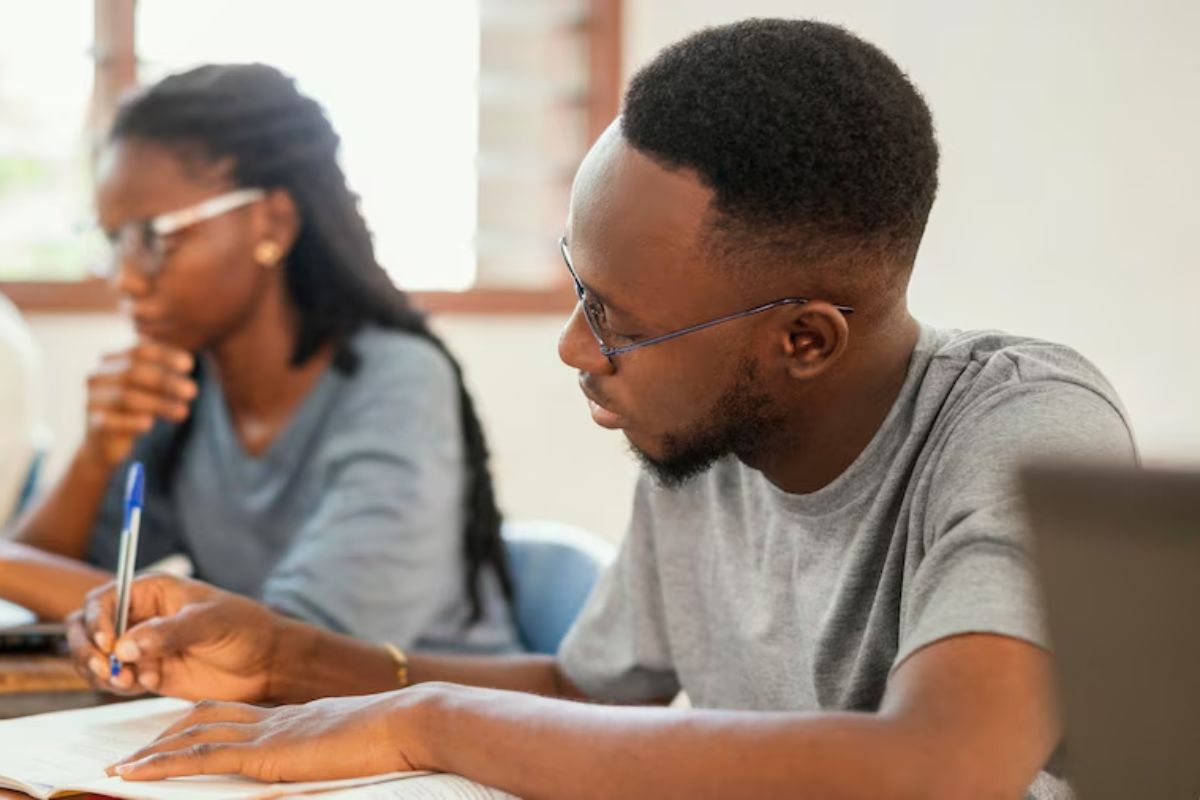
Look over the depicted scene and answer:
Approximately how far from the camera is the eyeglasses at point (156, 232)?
1.98 metres

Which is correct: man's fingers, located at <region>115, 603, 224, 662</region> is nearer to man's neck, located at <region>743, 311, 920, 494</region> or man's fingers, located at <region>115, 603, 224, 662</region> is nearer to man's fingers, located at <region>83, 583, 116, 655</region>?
man's fingers, located at <region>83, 583, 116, 655</region>

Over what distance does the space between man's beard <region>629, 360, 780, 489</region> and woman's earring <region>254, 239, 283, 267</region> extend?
3.31 feet

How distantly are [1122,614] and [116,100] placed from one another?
3192mm

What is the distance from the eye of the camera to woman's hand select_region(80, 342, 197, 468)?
80.6 inches

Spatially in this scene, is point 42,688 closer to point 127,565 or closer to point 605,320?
point 127,565

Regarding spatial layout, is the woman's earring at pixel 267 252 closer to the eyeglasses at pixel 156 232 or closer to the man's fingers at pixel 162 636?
the eyeglasses at pixel 156 232

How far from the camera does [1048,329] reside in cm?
280

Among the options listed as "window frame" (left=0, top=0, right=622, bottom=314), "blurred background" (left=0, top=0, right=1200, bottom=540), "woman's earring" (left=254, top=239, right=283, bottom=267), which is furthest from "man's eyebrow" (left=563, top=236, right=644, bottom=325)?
"window frame" (left=0, top=0, right=622, bottom=314)

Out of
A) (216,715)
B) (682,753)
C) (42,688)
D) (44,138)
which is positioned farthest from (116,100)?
(682,753)

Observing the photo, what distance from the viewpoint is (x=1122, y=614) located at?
53cm

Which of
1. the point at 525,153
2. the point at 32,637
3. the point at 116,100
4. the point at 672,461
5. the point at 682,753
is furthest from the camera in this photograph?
the point at 525,153

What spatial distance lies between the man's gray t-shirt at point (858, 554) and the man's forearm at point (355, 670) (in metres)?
0.06

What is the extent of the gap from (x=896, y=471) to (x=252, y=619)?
607mm

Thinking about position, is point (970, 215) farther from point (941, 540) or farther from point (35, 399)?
point (941, 540)
